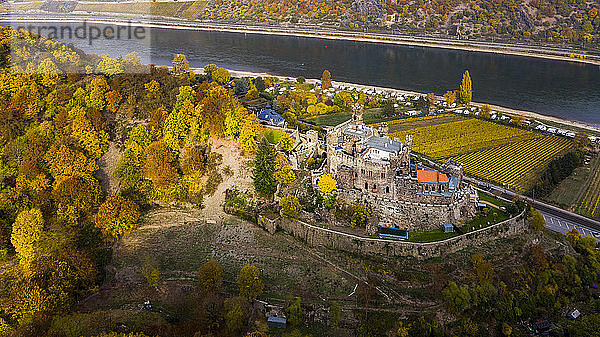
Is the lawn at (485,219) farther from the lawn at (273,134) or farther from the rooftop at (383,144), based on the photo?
the lawn at (273,134)

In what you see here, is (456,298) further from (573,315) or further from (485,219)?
(573,315)

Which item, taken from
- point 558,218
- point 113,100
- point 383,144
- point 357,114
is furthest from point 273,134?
point 558,218

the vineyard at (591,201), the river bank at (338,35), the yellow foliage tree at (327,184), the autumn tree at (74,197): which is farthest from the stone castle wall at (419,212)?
the river bank at (338,35)

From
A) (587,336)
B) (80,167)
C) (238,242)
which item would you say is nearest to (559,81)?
(587,336)

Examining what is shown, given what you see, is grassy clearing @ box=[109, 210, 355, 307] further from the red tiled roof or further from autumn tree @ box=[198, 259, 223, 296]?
the red tiled roof

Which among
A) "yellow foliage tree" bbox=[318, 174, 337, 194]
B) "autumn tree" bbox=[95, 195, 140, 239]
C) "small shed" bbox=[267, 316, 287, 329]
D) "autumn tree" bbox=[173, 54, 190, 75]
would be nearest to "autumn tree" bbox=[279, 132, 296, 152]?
"yellow foliage tree" bbox=[318, 174, 337, 194]

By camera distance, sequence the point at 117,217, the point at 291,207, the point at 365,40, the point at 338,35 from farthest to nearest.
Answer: the point at 338,35 → the point at 365,40 → the point at 291,207 → the point at 117,217
